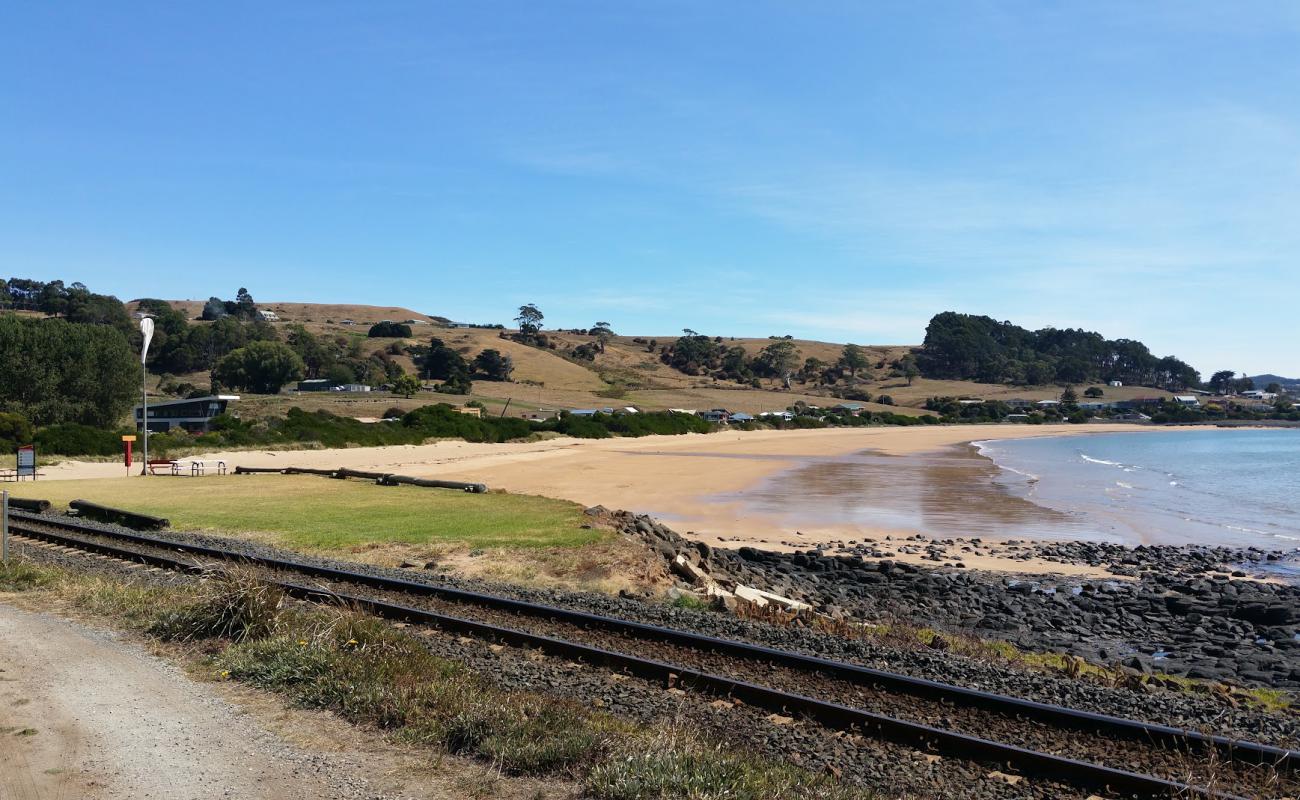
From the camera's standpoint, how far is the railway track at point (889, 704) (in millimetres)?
6922

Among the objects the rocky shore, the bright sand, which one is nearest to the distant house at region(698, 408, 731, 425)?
the bright sand

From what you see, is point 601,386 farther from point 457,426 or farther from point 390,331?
point 457,426

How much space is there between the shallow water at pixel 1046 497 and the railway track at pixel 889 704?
59.6 feet

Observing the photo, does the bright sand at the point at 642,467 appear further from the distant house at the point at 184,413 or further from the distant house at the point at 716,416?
→ the distant house at the point at 716,416

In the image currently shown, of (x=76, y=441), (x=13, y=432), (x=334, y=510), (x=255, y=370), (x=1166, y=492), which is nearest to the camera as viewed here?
(x=334, y=510)

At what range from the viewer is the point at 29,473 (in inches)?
1278

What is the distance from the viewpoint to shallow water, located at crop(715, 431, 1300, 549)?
29328 mm

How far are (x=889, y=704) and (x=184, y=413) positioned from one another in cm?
6395

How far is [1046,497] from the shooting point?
38719mm

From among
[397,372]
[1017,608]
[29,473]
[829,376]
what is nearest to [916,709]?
[1017,608]

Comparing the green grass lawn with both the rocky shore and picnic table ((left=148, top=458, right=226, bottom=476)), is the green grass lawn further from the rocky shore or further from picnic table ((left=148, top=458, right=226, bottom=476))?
picnic table ((left=148, top=458, right=226, bottom=476))

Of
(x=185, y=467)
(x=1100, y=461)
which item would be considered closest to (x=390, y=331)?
(x=185, y=467)

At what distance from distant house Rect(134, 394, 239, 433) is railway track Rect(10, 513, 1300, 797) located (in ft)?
178

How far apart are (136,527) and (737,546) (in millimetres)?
13932
